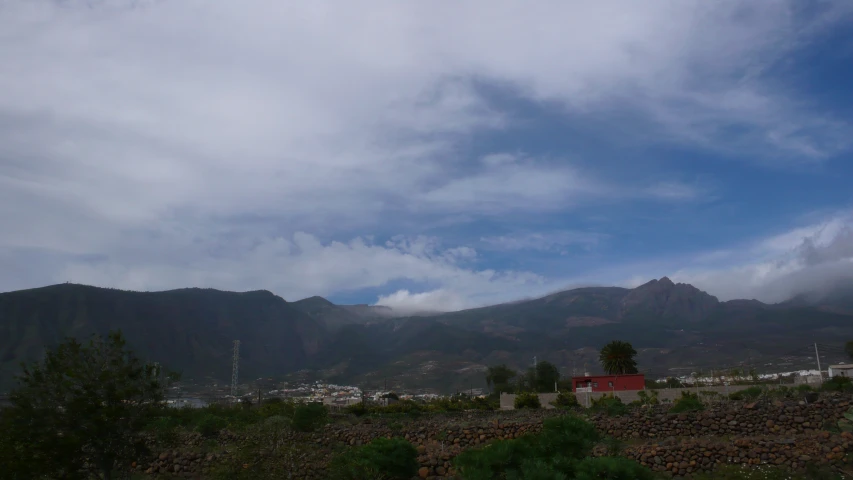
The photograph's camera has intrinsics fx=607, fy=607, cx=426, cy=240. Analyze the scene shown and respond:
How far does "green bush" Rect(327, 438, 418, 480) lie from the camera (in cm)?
1532

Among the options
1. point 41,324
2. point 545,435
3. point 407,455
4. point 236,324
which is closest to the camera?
point 545,435

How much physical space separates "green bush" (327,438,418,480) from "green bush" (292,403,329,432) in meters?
8.59

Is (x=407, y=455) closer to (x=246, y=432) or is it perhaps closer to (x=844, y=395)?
(x=246, y=432)

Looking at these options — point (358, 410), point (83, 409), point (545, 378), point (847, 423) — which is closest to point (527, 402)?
point (358, 410)

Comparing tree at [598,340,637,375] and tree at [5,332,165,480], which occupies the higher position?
tree at [5,332,165,480]

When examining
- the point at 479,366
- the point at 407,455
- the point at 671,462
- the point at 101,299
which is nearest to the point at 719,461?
the point at 671,462

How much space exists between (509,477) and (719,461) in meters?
10.7

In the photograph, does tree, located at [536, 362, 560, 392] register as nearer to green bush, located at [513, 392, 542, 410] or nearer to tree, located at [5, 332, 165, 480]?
green bush, located at [513, 392, 542, 410]

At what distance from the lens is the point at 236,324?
182m

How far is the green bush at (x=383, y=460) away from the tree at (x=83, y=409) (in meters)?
4.91

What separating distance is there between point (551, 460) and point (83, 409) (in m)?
10.6

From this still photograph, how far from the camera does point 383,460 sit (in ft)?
58.2

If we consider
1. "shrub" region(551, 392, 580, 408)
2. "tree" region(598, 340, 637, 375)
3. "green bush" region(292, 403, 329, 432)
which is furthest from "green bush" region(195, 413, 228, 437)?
"tree" region(598, 340, 637, 375)

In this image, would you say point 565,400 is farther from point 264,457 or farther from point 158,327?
point 158,327
